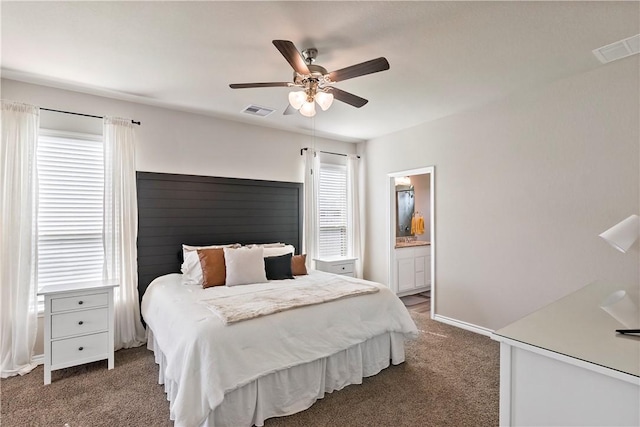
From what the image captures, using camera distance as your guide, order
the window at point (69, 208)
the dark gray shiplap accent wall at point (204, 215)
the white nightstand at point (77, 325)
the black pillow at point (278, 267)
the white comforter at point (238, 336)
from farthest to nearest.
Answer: the dark gray shiplap accent wall at point (204, 215) < the black pillow at point (278, 267) < the window at point (69, 208) < the white nightstand at point (77, 325) < the white comforter at point (238, 336)

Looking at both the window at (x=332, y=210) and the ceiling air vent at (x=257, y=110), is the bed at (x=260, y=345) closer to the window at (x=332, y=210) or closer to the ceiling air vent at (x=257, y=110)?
the ceiling air vent at (x=257, y=110)

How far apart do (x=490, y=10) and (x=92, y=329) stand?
→ 3.97 m

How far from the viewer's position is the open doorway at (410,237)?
5.03 m

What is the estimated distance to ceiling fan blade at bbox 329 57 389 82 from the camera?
1.99 meters

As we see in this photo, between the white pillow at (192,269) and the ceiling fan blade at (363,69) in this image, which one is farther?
the white pillow at (192,269)

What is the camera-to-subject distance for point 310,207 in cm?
474

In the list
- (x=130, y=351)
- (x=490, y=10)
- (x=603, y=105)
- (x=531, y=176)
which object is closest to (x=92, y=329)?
(x=130, y=351)

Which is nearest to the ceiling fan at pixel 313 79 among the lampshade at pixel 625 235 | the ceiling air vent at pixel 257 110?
the ceiling air vent at pixel 257 110

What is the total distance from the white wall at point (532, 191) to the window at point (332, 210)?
50.2 inches

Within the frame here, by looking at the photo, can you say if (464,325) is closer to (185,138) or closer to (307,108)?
(307,108)

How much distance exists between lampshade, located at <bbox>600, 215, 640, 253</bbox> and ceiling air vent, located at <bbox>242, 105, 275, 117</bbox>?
334cm

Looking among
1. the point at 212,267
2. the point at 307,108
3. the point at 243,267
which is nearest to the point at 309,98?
the point at 307,108

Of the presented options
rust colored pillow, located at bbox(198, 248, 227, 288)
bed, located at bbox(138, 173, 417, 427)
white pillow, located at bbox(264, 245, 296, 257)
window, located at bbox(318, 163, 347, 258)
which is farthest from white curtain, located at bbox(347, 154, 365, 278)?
rust colored pillow, located at bbox(198, 248, 227, 288)

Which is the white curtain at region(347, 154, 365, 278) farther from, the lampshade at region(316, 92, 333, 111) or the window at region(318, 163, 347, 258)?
the lampshade at region(316, 92, 333, 111)
